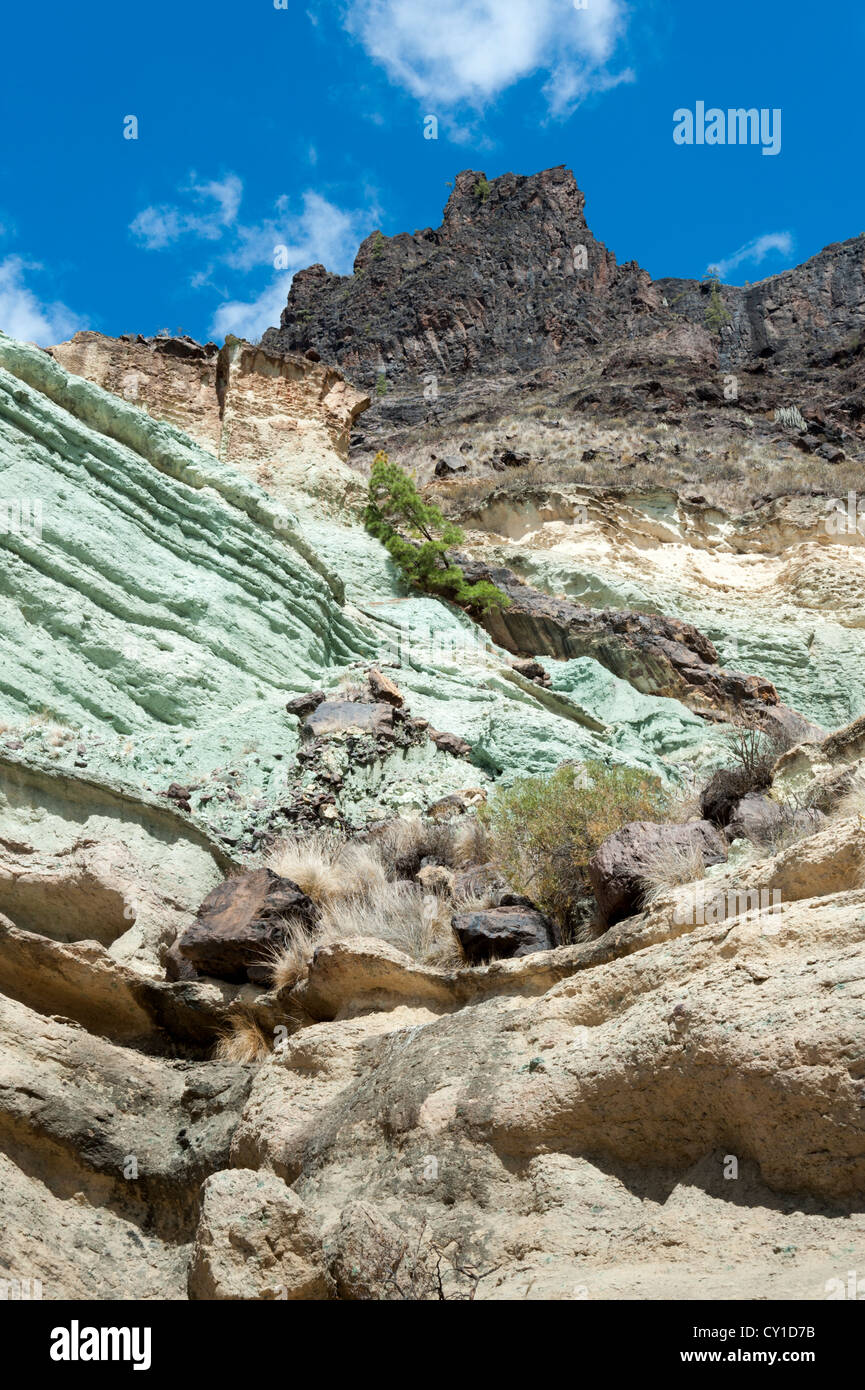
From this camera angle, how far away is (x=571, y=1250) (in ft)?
13.3

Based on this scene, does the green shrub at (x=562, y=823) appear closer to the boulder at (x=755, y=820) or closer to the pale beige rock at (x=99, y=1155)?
the boulder at (x=755, y=820)

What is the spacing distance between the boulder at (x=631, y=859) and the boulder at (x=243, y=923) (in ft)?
6.45

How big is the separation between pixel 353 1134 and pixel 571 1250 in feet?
4.34

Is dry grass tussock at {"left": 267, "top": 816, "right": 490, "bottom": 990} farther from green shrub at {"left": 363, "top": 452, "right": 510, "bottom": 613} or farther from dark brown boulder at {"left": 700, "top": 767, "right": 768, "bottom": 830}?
green shrub at {"left": 363, "top": 452, "right": 510, "bottom": 613}

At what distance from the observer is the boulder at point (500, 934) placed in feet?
21.2

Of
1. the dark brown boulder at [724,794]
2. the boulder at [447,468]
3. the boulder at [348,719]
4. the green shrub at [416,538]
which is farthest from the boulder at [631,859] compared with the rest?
the boulder at [447,468]

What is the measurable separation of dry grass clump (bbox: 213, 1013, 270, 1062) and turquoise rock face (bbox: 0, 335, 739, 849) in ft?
10.2

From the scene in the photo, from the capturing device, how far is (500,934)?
21.2 ft

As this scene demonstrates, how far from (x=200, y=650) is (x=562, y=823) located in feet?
17.9

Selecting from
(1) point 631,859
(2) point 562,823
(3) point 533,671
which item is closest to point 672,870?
(1) point 631,859

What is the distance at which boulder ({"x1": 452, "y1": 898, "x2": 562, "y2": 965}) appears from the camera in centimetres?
645

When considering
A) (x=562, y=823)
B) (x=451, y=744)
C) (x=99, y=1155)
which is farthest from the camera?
(x=451, y=744)

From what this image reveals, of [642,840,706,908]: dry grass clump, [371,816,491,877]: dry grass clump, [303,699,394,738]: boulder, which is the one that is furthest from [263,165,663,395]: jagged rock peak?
[642,840,706,908]: dry grass clump

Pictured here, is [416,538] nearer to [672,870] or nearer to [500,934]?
[500,934]
